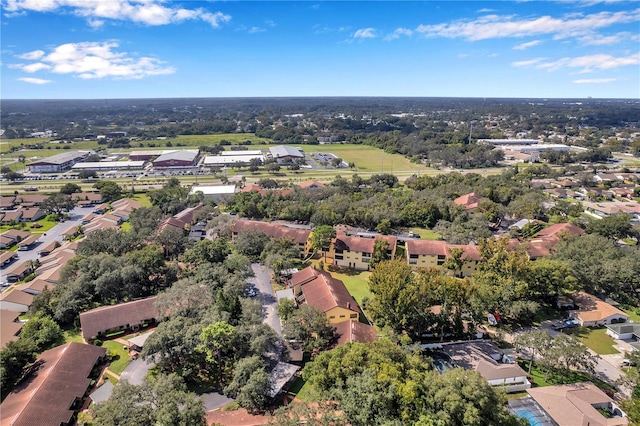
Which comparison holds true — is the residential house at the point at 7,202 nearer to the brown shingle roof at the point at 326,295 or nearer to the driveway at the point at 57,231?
the driveway at the point at 57,231

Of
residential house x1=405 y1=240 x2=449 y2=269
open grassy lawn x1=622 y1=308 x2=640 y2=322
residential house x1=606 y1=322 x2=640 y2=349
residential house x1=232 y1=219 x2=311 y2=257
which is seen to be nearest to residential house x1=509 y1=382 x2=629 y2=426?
residential house x1=606 y1=322 x2=640 y2=349

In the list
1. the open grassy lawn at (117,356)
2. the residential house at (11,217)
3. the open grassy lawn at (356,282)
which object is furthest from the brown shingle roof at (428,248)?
the residential house at (11,217)

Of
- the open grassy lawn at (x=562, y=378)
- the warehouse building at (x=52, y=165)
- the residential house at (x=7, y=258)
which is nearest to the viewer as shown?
the open grassy lawn at (x=562, y=378)

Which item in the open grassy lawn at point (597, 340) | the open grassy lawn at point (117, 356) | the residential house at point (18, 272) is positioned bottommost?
the open grassy lawn at point (117, 356)

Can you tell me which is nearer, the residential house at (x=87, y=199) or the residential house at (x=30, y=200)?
the residential house at (x=30, y=200)

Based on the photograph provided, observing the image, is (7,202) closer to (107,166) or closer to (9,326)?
(107,166)

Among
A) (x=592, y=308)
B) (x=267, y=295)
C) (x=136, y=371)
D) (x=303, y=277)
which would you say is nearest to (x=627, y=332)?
(x=592, y=308)

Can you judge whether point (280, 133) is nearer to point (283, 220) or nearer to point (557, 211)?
point (283, 220)
